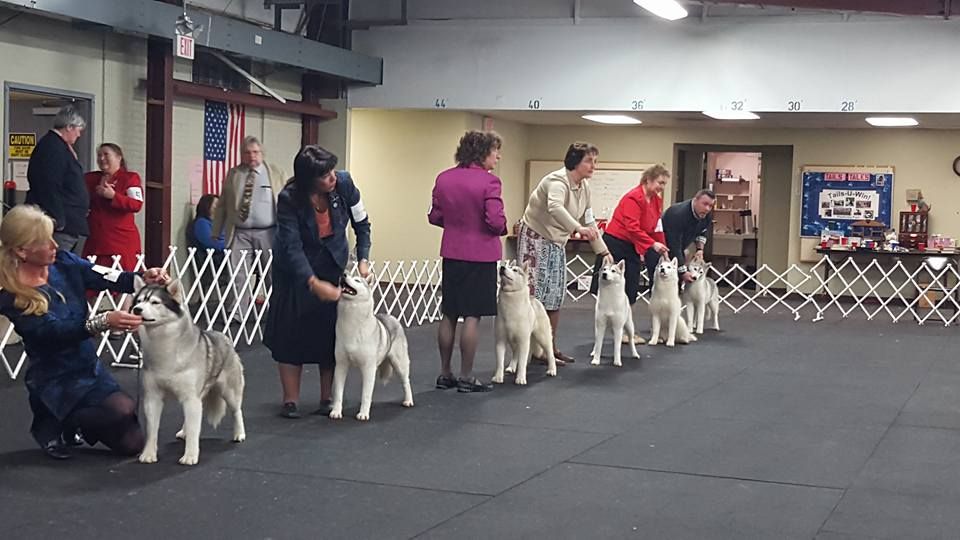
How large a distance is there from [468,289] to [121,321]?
2.27 metres

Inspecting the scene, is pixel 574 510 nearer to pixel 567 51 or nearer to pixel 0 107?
pixel 0 107

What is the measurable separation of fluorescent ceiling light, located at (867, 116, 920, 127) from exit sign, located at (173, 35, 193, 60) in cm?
618

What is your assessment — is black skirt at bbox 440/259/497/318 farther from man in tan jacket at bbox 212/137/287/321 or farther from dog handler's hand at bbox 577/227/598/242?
man in tan jacket at bbox 212/137/287/321

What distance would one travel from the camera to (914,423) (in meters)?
5.45

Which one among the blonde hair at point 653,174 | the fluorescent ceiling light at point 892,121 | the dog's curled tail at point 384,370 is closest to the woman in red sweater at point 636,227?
the blonde hair at point 653,174

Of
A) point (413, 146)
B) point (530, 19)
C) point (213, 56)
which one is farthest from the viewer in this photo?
point (413, 146)

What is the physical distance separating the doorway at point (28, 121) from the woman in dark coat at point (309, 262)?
315 cm

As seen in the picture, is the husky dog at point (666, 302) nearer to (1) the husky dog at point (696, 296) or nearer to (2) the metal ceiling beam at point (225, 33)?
(1) the husky dog at point (696, 296)

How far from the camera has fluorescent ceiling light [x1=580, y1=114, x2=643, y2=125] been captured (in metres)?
11.7

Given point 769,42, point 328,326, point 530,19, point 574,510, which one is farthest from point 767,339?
point 574,510

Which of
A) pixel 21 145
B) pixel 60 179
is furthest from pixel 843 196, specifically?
pixel 60 179

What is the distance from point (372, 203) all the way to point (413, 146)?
797mm

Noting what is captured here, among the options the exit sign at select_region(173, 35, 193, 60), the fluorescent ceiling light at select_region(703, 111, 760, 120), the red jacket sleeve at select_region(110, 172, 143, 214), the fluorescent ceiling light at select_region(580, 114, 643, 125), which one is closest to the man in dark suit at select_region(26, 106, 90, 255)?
the red jacket sleeve at select_region(110, 172, 143, 214)

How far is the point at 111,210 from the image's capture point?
7.00 metres
